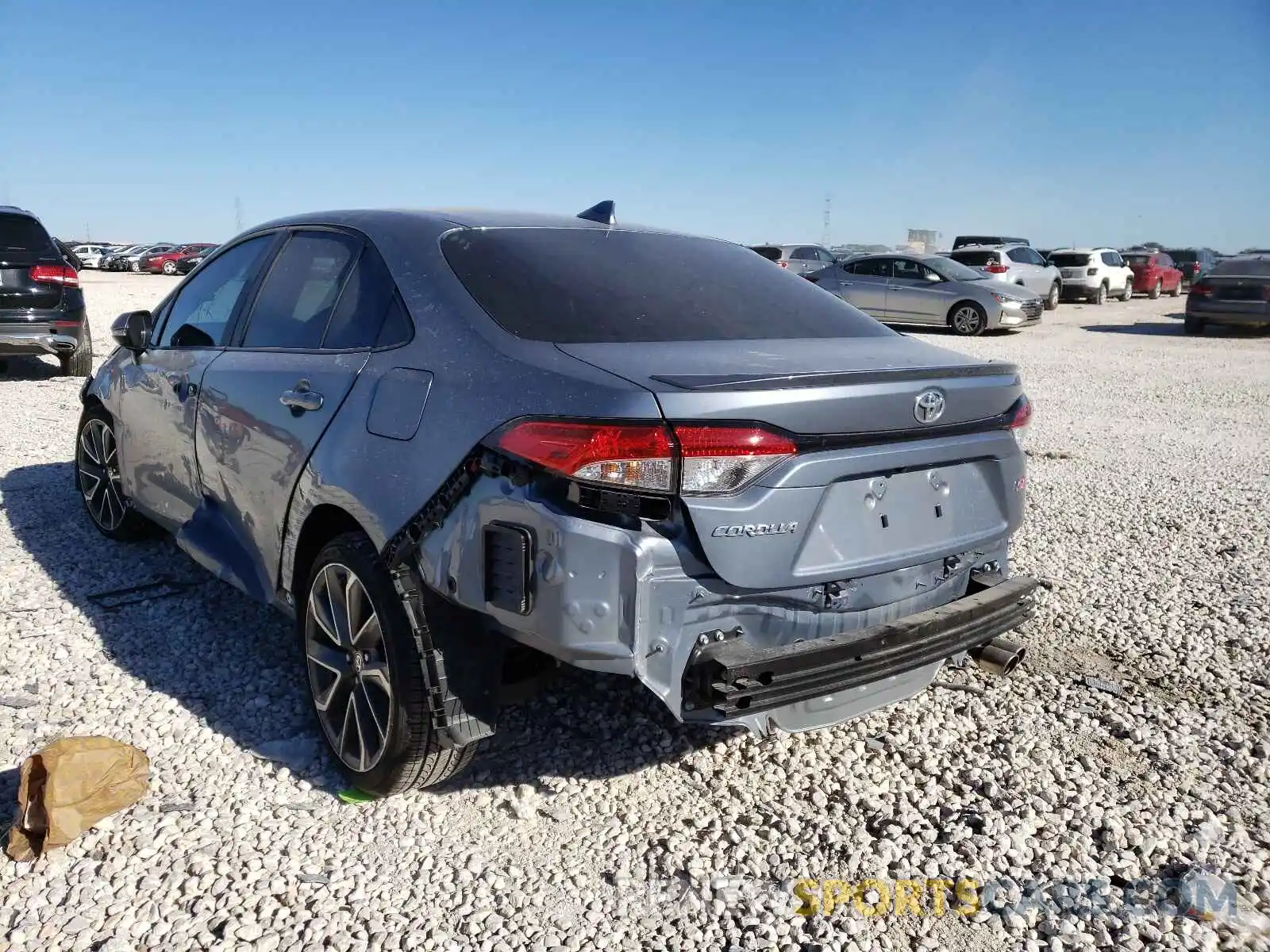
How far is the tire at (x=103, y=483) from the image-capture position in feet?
16.2

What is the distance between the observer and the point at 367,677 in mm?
2844

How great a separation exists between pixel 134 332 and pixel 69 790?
2.45m

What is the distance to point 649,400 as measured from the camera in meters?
2.22

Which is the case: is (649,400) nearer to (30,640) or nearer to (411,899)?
(411,899)

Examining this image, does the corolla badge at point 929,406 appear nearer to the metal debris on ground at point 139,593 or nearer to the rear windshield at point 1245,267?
the metal debris on ground at point 139,593

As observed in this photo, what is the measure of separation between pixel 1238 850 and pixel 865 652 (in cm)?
126

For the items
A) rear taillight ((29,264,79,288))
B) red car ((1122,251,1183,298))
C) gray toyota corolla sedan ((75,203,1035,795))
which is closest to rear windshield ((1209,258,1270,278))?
red car ((1122,251,1183,298))

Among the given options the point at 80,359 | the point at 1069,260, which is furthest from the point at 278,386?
the point at 1069,260

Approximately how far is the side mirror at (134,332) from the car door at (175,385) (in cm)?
4

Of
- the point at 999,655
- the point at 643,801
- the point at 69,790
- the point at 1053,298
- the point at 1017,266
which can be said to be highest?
the point at 1017,266

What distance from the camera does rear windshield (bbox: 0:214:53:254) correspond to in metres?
9.49

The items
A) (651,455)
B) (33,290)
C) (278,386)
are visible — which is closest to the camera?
(651,455)

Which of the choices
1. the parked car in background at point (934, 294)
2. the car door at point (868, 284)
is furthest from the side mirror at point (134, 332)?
the car door at point (868, 284)

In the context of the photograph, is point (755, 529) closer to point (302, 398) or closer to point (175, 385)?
point (302, 398)
